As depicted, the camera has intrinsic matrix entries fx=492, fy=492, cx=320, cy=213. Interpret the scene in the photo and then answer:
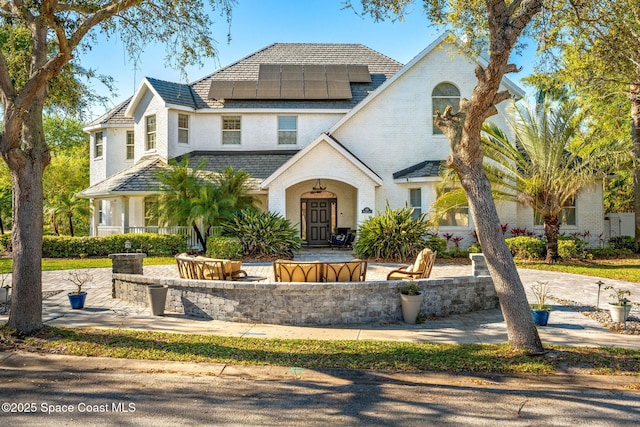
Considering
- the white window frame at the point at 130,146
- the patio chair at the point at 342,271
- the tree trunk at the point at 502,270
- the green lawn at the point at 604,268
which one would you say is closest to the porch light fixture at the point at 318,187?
the green lawn at the point at 604,268

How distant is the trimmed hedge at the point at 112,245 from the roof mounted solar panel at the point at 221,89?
8.04 metres

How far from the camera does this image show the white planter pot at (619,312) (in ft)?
29.3

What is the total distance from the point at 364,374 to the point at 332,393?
0.77 m

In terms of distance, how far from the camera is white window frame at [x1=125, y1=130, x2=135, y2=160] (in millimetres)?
26359

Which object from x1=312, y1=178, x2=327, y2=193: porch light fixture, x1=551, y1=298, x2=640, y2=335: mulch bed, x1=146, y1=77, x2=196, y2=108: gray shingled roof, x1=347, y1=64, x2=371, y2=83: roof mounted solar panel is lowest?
x1=551, y1=298, x2=640, y2=335: mulch bed

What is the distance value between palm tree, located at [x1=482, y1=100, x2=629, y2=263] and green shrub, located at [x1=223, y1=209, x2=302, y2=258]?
8.07m

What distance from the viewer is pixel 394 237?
18281 mm

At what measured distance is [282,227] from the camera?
19578 millimetres

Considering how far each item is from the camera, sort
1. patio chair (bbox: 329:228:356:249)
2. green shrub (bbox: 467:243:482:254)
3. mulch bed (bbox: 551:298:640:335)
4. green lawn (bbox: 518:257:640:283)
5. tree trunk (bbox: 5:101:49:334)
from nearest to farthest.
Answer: tree trunk (bbox: 5:101:49:334)
mulch bed (bbox: 551:298:640:335)
green lawn (bbox: 518:257:640:283)
green shrub (bbox: 467:243:482:254)
patio chair (bbox: 329:228:356:249)

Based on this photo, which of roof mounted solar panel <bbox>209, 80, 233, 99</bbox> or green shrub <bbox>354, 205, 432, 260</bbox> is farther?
roof mounted solar panel <bbox>209, 80, 233, 99</bbox>

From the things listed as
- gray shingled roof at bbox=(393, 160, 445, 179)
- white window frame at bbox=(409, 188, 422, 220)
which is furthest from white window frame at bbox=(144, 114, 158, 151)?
white window frame at bbox=(409, 188, 422, 220)

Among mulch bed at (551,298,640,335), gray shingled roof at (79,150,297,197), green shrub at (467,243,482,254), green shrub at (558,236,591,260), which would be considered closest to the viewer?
mulch bed at (551,298,640,335)

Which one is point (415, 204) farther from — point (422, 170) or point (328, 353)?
point (328, 353)

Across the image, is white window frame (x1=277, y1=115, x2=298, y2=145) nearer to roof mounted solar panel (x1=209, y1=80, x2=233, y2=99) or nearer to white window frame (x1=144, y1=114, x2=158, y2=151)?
roof mounted solar panel (x1=209, y1=80, x2=233, y2=99)
